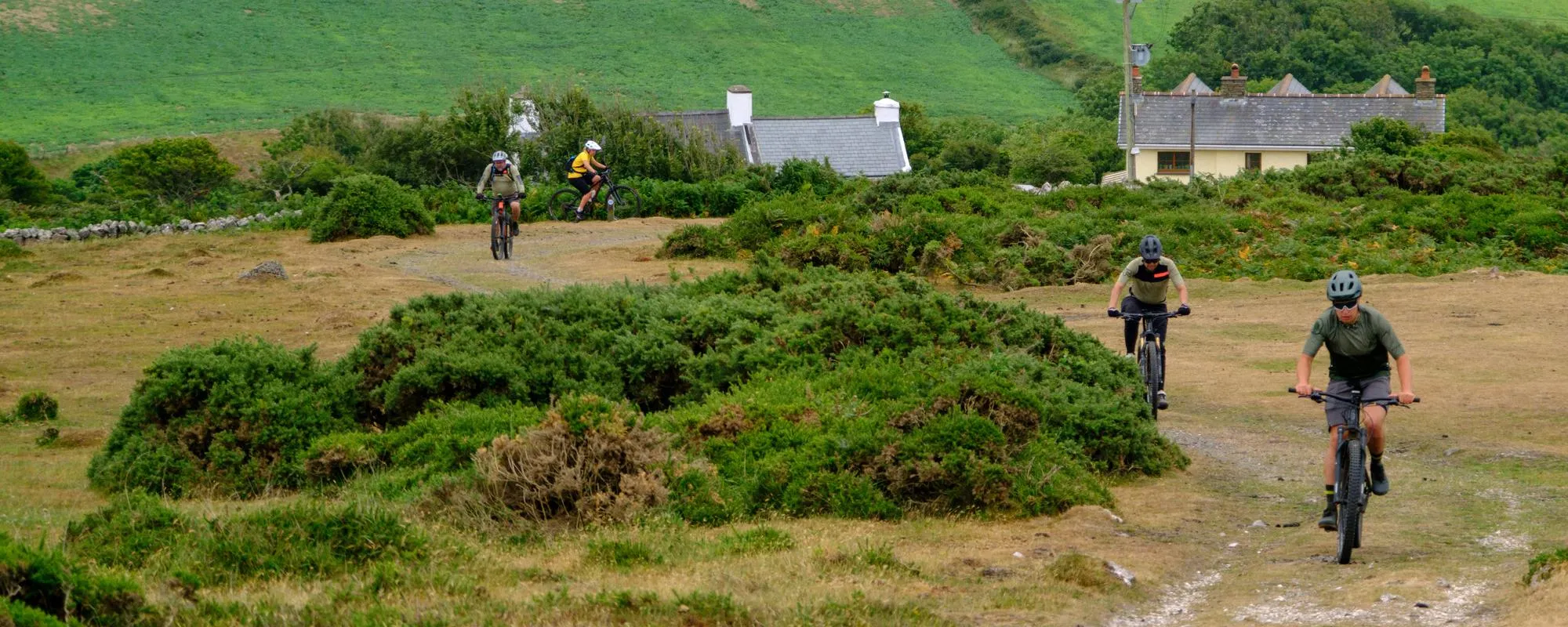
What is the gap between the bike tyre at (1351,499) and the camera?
30.1ft

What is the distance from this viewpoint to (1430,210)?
92.1 feet

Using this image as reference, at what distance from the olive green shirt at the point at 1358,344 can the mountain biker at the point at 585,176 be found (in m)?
22.1

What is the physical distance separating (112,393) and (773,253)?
11.2 m

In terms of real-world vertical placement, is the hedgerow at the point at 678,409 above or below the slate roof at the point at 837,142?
below

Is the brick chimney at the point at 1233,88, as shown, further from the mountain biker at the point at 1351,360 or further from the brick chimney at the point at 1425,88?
the mountain biker at the point at 1351,360

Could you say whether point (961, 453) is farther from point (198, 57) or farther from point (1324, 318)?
point (198, 57)

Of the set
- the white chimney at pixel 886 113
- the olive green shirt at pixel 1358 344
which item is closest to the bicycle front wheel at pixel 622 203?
the olive green shirt at pixel 1358 344

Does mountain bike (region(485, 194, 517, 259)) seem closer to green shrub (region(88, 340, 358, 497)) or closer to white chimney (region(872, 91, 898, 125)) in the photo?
green shrub (region(88, 340, 358, 497))

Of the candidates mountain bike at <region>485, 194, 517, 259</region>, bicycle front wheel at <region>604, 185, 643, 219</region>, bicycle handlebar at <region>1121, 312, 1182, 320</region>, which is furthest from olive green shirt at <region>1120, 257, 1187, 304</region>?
bicycle front wheel at <region>604, 185, 643, 219</region>

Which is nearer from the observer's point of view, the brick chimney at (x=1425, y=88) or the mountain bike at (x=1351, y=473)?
the mountain bike at (x=1351, y=473)

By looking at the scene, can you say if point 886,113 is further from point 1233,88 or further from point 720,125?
point 1233,88

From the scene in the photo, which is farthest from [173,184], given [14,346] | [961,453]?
[961,453]

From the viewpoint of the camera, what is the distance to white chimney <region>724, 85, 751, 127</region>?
57750 millimetres

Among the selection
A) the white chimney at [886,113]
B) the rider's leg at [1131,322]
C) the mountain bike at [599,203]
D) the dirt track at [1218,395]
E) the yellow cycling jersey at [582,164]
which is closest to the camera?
the dirt track at [1218,395]
